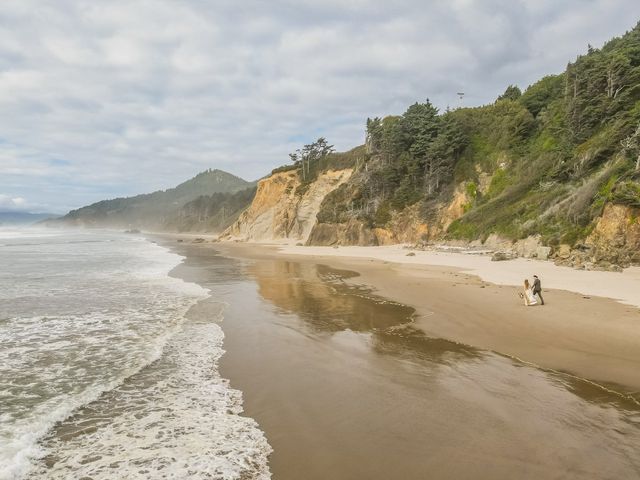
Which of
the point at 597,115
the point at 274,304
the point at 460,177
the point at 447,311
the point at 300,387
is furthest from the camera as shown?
the point at 460,177

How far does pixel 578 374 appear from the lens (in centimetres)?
691

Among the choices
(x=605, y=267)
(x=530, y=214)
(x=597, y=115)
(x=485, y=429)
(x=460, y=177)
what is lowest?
(x=485, y=429)

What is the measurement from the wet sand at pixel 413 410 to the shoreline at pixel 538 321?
24.9 inches

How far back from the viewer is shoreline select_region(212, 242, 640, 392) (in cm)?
744

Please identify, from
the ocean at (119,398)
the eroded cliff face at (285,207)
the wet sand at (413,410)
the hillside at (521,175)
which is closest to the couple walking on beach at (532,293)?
the wet sand at (413,410)

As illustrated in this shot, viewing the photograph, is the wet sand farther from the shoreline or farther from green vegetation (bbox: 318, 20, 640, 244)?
green vegetation (bbox: 318, 20, 640, 244)

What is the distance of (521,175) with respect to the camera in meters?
34.7

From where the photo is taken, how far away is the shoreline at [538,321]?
744cm

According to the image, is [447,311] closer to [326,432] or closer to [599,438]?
[599,438]

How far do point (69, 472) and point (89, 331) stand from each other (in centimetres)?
686

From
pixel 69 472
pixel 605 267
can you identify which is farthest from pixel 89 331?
pixel 605 267

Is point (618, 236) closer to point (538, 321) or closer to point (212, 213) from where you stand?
point (538, 321)

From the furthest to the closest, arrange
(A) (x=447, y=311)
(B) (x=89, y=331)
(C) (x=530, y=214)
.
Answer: (C) (x=530, y=214), (A) (x=447, y=311), (B) (x=89, y=331)

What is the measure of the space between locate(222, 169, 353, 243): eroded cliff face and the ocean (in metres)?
45.2
